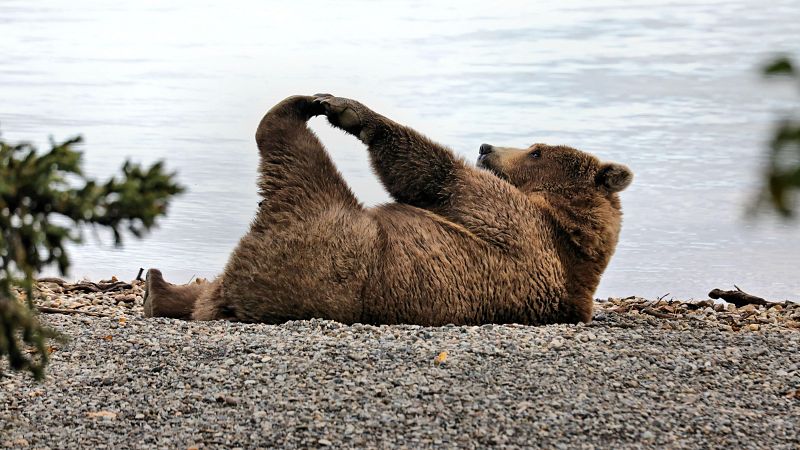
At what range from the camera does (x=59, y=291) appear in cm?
988

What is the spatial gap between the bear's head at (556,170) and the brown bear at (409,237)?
0.01 m

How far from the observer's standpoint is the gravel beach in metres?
5.23

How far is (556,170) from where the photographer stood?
7.91 metres

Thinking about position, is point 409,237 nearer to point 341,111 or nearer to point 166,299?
point 341,111

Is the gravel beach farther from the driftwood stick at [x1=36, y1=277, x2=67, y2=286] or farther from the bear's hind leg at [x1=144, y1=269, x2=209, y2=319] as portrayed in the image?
the driftwood stick at [x1=36, y1=277, x2=67, y2=286]

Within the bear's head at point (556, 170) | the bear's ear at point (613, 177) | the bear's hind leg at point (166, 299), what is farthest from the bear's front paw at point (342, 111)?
the bear's ear at point (613, 177)

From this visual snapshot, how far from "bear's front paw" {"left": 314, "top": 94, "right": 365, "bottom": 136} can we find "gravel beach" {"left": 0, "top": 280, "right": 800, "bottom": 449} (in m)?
1.55

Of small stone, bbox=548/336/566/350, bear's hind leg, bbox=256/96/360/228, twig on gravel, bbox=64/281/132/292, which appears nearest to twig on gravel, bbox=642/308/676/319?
small stone, bbox=548/336/566/350

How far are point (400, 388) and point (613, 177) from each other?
291 centimetres

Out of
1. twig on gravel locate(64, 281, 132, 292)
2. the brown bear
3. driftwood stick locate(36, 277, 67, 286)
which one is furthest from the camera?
driftwood stick locate(36, 277, 67, 286)

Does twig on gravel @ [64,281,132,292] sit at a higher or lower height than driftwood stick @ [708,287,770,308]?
lower

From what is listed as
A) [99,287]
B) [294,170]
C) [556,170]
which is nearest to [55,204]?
[294,170]

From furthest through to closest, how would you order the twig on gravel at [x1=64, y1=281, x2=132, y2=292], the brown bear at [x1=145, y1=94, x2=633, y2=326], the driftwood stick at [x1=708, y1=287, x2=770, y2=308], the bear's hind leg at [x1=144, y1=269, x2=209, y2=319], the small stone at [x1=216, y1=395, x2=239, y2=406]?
the twig on gravel at [x1=64, y1=281, x2=132, y2=292] < the driftwood stick at [x1=708, y1=287, x2=770, y2=308] < the bear's hind leg at [x1=144, y1=269, x2=209, y2=319] < the brown bear at [x1=145, y1=94, x2=633, y2=326] < the small stone at [x1=216, y1=395, x2=239, y2=406]

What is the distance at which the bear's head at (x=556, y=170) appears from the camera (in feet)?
25.6
